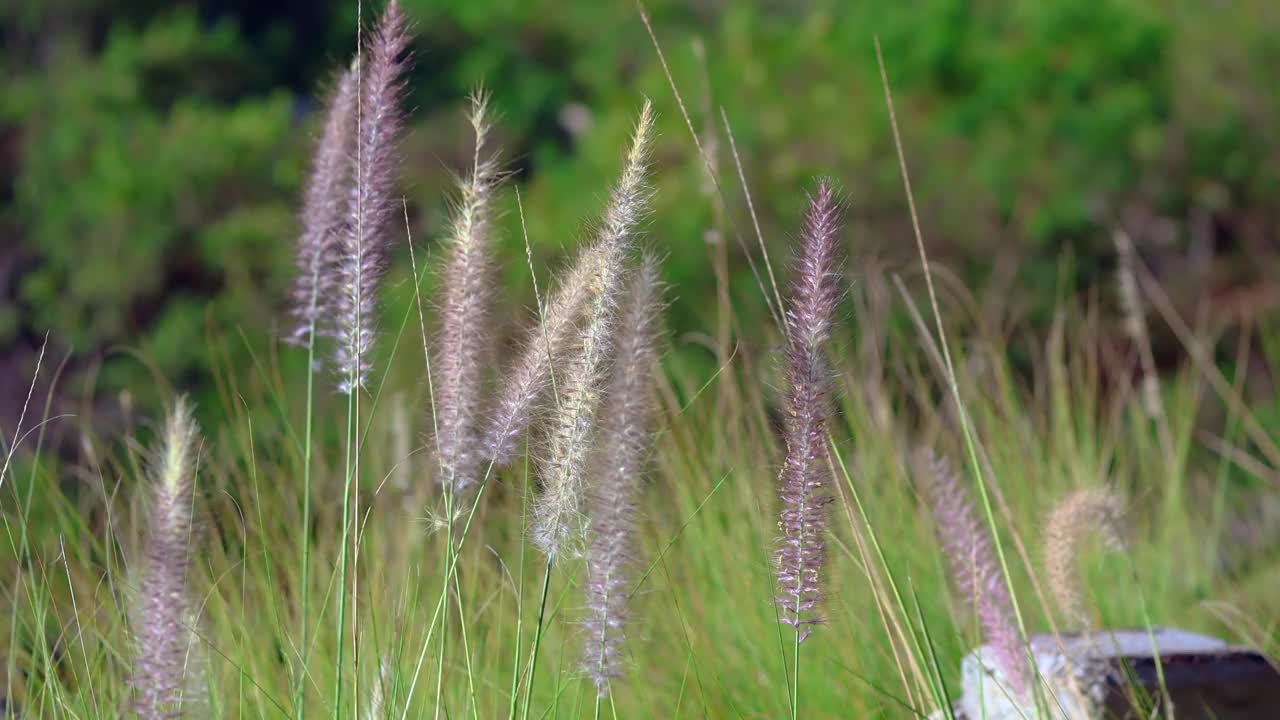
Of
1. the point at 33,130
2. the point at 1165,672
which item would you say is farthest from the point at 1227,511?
the point at 33,130

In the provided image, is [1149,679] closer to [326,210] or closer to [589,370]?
[589,370]

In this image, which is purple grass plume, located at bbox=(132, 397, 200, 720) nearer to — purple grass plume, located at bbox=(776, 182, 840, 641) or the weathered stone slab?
purple grass plume, located at bbox=(776, 182, 840, 641)

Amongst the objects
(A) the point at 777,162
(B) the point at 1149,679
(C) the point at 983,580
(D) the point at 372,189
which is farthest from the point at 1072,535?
(A) the point at 777,162

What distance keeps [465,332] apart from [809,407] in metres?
0.39

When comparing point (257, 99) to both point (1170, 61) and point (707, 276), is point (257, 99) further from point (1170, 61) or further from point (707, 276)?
point (1170, 61)

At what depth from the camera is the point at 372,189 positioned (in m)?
1.58

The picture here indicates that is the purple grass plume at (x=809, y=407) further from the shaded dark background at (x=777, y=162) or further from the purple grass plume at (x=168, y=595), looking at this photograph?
the shaded dark background at (x=777, y=162)

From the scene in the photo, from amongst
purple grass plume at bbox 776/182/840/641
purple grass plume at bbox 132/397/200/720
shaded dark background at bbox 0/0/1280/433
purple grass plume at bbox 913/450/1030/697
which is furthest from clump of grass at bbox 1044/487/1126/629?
shaded dark background at bbox 0/0/1280/433

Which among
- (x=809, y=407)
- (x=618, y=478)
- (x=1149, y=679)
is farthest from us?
(x=1149, y=679)

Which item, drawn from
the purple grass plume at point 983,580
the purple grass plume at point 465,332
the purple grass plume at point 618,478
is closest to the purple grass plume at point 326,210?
the purple grass plume at point 465,332

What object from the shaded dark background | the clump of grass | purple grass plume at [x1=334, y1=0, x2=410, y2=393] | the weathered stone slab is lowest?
the weathered stone slab

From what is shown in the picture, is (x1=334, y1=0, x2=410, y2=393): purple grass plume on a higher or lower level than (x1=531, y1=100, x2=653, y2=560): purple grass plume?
higher

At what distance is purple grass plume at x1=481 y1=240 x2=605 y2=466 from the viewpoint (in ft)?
4.87

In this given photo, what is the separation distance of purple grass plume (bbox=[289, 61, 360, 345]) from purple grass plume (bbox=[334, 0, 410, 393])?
11 centimetres
